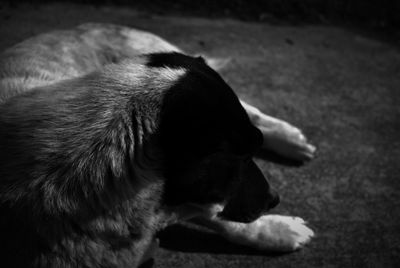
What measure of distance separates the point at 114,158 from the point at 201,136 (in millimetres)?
367

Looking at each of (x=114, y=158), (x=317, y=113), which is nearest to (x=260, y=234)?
(x=114, y=158)

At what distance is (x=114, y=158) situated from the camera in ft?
5.01

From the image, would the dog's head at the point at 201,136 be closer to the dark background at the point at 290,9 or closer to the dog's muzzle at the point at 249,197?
the dog's muzzle at the point at 249,197

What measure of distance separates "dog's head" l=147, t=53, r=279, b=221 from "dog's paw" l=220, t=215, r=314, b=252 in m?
0.58

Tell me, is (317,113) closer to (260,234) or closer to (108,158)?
(260,234)

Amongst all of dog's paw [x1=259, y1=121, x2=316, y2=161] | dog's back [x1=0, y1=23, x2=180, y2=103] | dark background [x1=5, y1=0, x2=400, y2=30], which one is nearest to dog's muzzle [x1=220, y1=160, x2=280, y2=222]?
dog's paw [x1=259, y1=121, x2=316, y2=161]

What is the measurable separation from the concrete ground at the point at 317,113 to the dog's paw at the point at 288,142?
103mm

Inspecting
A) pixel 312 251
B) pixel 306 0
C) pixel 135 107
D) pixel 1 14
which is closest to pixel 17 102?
pixel 135 107

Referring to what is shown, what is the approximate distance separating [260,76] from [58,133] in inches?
110

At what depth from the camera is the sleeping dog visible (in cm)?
154

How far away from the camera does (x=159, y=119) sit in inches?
61.1

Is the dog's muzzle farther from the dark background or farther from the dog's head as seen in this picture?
the dark background

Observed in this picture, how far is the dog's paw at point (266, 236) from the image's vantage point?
2334mm

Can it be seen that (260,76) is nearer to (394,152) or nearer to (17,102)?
(394,152)
